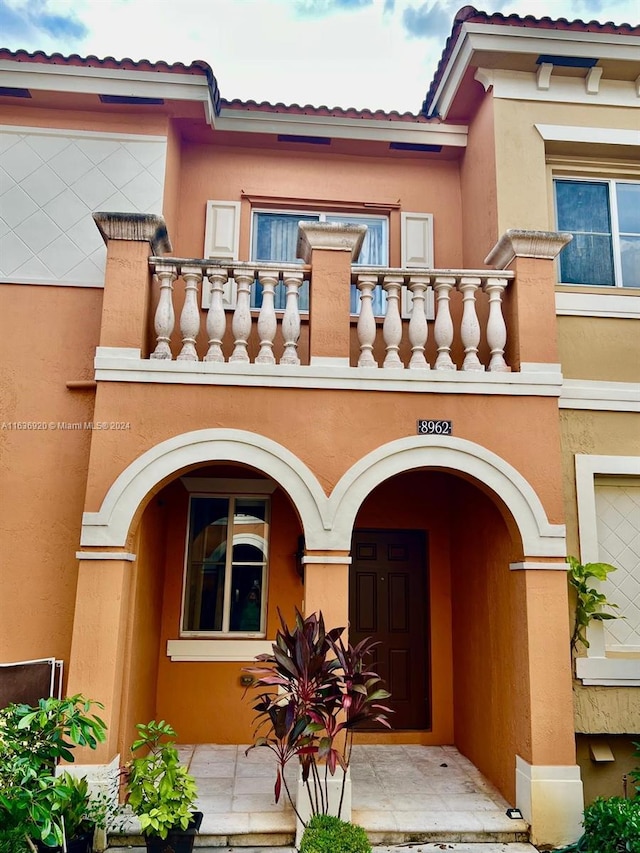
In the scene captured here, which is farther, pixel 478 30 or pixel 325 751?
pixel 478 30

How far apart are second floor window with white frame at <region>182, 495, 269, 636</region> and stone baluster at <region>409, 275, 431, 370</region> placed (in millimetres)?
2715

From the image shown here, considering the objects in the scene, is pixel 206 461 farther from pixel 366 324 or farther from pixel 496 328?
pixel 496 328

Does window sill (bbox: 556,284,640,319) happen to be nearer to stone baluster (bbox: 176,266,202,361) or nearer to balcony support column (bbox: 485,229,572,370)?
balcony support column (bbox: 485,229,572,370)

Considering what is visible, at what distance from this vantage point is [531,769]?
5.32 meters

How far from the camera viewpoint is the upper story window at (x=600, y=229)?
7.22 m

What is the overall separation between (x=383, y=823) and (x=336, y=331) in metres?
4.06

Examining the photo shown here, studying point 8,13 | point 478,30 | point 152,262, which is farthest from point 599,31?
point 8,13

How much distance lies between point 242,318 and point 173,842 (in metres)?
4.12

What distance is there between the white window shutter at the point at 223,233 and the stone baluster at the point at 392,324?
2185 millimetres

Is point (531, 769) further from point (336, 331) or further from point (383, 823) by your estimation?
point (336, 331)

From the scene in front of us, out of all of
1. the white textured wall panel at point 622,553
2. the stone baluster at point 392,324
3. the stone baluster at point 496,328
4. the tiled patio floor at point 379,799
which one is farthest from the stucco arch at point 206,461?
the white textured wall panel at point 622,553

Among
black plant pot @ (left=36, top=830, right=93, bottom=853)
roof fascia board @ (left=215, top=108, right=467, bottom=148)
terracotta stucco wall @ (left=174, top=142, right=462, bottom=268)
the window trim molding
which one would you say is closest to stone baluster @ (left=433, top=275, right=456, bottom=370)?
the window trim molding

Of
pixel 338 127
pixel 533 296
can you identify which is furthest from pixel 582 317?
pixel 338 127

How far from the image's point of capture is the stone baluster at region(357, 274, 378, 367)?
6.04 m
